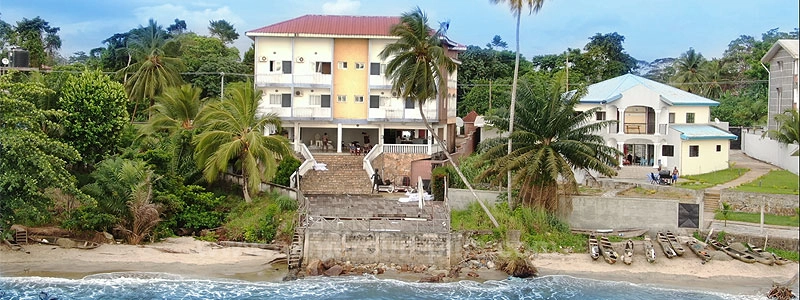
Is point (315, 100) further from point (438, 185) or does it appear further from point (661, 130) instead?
point (661, 130)

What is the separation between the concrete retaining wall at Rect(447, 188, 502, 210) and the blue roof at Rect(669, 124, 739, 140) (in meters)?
13.7

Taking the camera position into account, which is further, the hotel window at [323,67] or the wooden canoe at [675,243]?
the hotel window at [323,67]

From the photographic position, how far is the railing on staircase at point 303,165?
36.8 meters

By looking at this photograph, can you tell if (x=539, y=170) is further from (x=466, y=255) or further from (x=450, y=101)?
(x=450, y=101)

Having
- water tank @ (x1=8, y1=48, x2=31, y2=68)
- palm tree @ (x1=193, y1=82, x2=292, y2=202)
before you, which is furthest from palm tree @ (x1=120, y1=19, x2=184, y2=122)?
palm tree @ (x1=193, y1=82, x2=292, y2=202)

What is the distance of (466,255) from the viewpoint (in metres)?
29.8

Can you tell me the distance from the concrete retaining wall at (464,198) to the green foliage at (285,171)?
312 inches

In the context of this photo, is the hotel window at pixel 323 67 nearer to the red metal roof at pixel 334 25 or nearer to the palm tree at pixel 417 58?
the red metal roof at pixel 334 25

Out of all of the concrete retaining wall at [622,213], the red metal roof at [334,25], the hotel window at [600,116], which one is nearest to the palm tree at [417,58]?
the concrete retaining wall at [622,213]

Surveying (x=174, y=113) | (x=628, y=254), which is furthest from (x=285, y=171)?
(x=628, y=254)

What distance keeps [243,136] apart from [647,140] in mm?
21771

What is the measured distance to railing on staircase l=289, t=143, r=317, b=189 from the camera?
121 ft

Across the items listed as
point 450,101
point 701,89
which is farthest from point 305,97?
point 701,89

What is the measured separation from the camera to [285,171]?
3734cm
